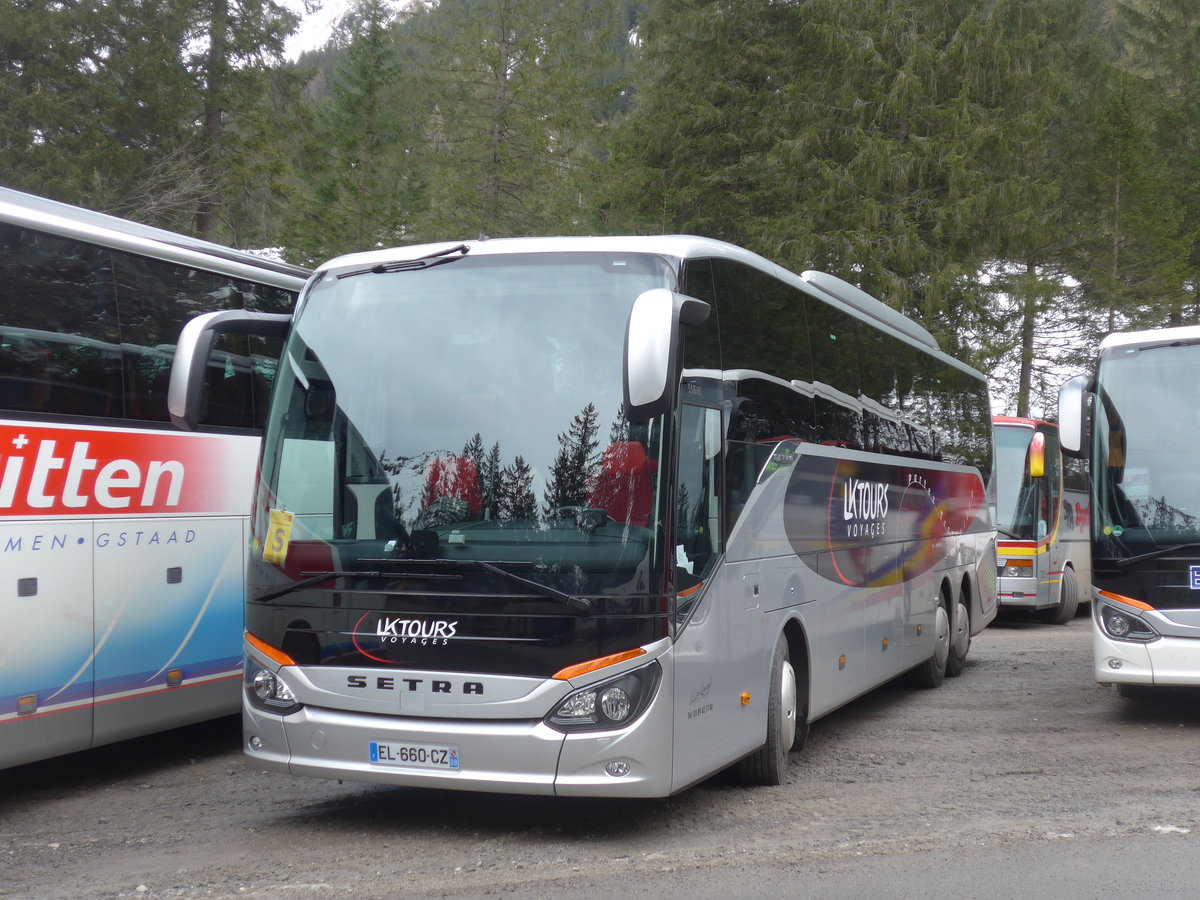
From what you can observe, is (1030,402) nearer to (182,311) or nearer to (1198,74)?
(1198,74)

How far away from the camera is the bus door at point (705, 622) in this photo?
632cm

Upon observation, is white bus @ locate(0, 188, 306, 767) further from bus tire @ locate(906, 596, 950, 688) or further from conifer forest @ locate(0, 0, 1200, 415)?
conifer forest @ locate(0, 0, 1200, 415)

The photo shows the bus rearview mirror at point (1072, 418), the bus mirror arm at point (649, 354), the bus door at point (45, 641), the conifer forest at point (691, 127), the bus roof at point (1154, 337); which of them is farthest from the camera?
the conifer forest at point (691, 127)

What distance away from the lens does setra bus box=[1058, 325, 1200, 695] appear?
9.27 meters

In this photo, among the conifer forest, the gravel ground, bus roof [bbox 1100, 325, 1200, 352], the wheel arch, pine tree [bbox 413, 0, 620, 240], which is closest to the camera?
the gravel ground

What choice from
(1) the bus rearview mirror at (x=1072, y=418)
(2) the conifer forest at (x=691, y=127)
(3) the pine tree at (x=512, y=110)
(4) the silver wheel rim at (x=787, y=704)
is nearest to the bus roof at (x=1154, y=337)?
(1) the bus rearview mirror at (x=1072, y=418)

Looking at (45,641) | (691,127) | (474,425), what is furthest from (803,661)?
(691,127)

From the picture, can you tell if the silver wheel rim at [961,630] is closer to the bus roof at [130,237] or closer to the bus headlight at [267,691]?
the bus roof at [130,237]

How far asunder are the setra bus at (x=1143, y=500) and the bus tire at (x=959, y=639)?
3370 millimetres

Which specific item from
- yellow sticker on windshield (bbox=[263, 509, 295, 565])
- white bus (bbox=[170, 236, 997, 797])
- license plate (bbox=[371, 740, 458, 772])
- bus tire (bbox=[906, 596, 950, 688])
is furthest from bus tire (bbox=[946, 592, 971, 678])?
yellow sticker on windshield (bbox=[263, 509, 295, 565])

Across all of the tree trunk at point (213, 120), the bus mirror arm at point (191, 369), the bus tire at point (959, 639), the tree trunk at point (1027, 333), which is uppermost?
the tree trunk at point (213, 120)

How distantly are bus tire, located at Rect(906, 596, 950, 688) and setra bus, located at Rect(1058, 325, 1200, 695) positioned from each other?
2.56m

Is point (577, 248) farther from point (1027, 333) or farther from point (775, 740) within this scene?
point (1027, 333)

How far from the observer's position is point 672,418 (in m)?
6.27
